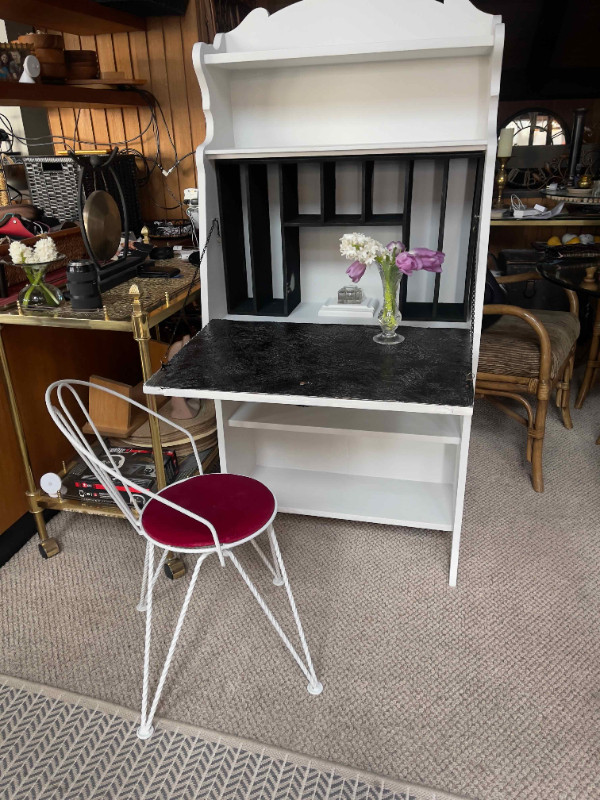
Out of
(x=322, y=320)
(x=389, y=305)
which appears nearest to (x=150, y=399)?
(x=322, y=320)

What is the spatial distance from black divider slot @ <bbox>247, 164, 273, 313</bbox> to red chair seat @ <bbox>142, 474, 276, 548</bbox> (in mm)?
697

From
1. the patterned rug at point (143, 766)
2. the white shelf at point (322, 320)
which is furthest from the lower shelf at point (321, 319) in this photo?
the patterned rug at point (143, 766)

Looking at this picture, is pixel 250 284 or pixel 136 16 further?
pixel 136 16

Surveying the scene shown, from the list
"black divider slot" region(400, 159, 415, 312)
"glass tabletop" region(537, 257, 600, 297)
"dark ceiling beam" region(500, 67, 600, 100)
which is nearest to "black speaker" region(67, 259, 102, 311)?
"black divider slot" region(400, 159, 415, 312)

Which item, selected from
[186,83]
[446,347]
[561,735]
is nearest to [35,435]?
[446,347]

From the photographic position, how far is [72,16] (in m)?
2.26

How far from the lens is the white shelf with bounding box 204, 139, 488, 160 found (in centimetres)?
163

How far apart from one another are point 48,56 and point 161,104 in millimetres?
523

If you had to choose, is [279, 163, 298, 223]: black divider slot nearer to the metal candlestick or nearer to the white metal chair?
the white metal chair

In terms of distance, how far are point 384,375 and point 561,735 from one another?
3.09 feet

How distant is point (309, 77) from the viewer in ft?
6.12

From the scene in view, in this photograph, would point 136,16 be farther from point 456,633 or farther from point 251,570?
point 456,633

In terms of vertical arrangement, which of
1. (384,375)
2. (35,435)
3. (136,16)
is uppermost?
(136,16)

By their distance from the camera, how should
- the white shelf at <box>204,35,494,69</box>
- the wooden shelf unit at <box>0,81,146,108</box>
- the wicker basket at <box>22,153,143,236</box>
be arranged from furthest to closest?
1. the wicker basket at <box>22,153,143,236</box>
2. the wooden shelf unit at <box>0,81,146,108</box>
3. the white shelf at <box>204,35,494,69</box>
